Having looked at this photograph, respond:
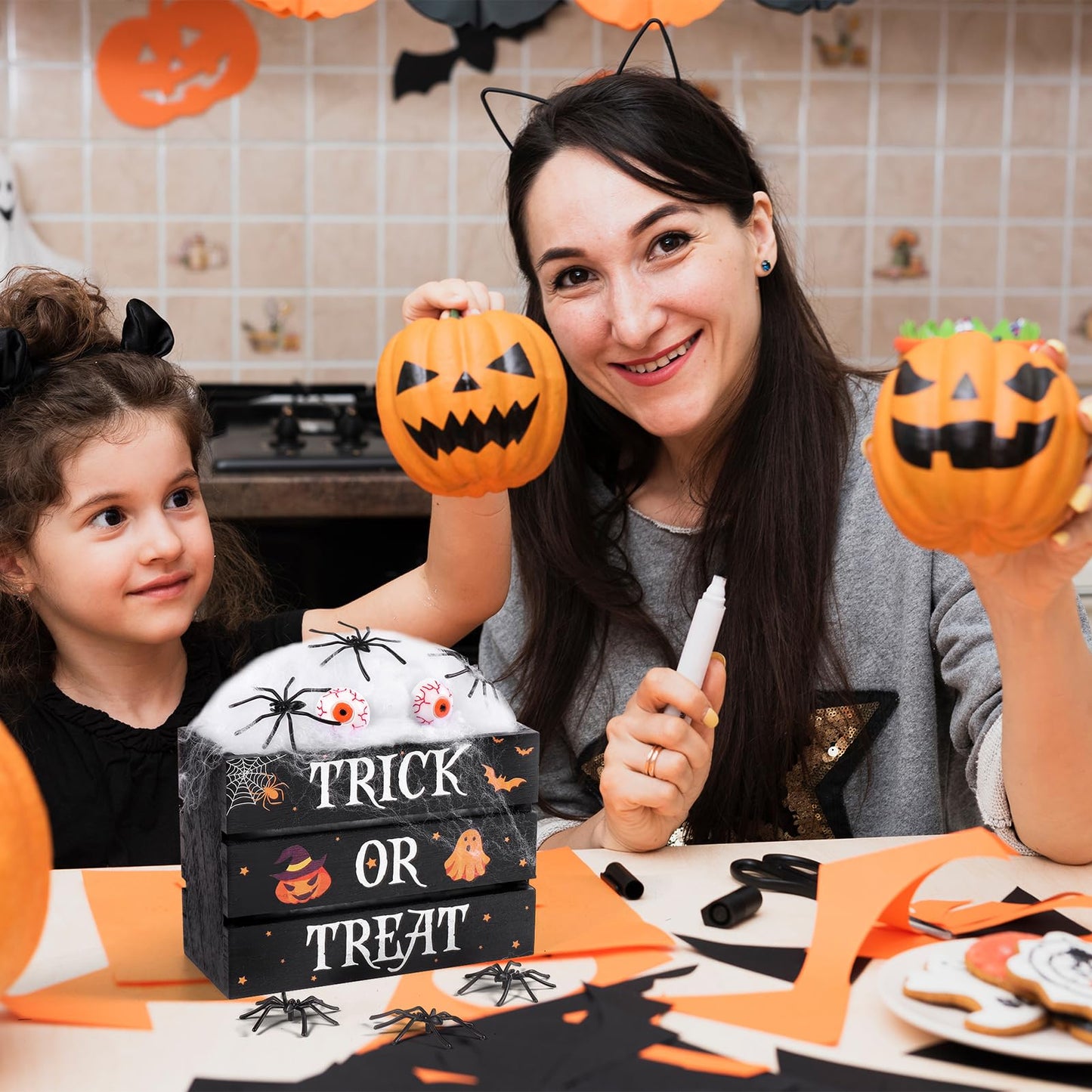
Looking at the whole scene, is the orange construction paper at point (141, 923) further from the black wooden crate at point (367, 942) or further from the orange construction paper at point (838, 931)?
the orange construction paper at point (838, 931)

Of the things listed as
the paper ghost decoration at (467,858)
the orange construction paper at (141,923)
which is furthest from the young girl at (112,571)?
the paper ghost decoration at (467,858)

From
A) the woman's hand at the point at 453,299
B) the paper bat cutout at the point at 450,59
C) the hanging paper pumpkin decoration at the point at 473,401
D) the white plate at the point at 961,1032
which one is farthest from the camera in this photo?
the paper bat cutout at the point at 450,59

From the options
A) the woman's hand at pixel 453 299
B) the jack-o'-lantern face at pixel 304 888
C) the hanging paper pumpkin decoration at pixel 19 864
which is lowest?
the jack-o'-lantern face at pixel 304 888

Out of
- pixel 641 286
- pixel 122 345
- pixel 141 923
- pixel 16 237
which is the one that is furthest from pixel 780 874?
pixel 16 237

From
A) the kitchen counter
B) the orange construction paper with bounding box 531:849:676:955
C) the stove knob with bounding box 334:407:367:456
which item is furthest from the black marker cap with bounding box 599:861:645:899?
the stove knob with bounding box 334:407:367:456

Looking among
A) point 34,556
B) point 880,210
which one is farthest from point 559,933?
point 880,210

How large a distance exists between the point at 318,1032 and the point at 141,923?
21 cm

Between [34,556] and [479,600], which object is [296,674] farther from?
[34,556]

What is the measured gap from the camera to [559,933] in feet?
2.64

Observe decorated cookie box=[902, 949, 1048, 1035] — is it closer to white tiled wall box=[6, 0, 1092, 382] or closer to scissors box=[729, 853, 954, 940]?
scissors box=[729, 853, 954, 940]

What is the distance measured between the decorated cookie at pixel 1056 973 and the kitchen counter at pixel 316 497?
4.25 feet

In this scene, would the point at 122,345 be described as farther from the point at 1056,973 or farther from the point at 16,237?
the point at 16,237

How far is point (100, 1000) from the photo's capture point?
0.71m

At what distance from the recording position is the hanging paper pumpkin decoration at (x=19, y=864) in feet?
2.07
